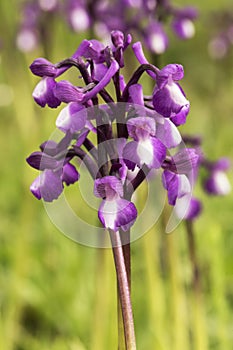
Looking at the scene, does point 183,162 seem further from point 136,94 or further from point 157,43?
point 157,43

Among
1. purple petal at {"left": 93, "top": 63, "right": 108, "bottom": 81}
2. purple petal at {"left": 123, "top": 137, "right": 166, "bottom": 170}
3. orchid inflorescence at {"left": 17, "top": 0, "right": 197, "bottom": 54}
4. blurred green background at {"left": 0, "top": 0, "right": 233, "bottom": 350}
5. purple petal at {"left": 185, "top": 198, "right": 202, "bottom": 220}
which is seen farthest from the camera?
orchid inflorescence at {"left": 17, "top": 0, "right": 197, "bottom": 54}

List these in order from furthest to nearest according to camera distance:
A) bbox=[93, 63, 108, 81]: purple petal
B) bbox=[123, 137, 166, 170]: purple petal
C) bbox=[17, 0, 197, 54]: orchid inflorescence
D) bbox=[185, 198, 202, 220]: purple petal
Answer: bbox=[17, 0, 197, 54]: orchid inflorescence
bbox=[185, 198, 202, 220]: purple petal
bbox=[93, 63, 108, 81]: purple petal
bbox=[123, 137, 166, 170]: purple petal

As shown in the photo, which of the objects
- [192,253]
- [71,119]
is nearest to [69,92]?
[71,119]

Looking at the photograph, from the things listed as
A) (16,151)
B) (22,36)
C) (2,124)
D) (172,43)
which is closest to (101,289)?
(22,36)

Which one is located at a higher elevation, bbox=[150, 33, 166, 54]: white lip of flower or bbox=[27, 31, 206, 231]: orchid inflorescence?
bbox=[150, 33, 166, 54]: white lip of flower

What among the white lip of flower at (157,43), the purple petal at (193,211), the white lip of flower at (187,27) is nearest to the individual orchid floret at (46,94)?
the purple petal at (193,211)

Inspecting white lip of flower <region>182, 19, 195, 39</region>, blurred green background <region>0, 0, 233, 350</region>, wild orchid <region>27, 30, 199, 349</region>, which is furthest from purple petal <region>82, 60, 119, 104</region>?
white lip of flower <region>182, 19, 195, 39</region>

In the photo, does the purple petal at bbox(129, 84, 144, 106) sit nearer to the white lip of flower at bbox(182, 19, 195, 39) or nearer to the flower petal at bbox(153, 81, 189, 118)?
the flower petal at bbox(153, 81, 189, 118)

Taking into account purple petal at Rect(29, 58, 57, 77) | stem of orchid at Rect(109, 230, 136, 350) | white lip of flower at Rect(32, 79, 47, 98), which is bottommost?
stem of orchid at Rect(109, 230, 136, 350)
